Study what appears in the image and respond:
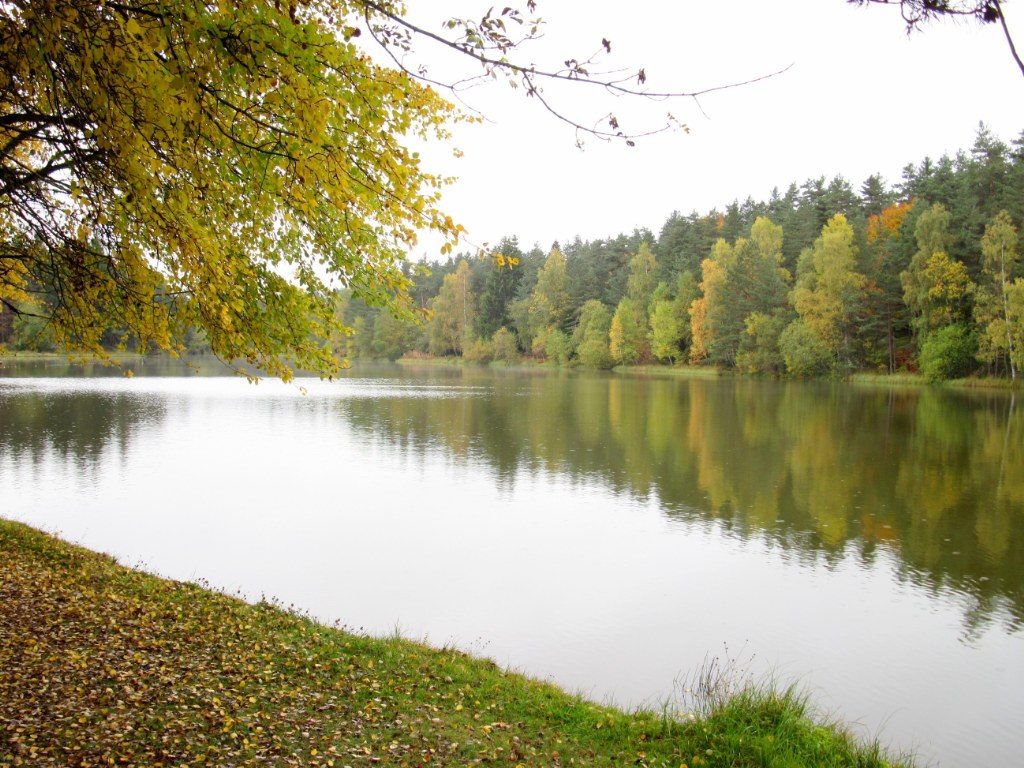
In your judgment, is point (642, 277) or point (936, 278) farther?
point (642, 277)

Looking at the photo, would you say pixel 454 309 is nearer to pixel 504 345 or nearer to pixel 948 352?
pixel 504 345

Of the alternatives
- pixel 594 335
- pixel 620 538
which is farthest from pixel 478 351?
pixel 620 538

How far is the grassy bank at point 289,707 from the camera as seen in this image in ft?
15.1

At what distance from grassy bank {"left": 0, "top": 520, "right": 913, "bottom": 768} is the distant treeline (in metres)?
34.8

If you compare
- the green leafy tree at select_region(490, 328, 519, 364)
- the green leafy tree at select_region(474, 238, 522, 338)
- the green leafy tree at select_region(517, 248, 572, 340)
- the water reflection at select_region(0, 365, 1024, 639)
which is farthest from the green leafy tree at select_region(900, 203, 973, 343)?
the green leafy tree at select_region(474, 238, 522, 338)

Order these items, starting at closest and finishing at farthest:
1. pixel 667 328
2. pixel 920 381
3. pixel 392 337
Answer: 1. pixel 920 381
2. pixel 667 328
3. pixel 392 337

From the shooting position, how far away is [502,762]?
4941mm

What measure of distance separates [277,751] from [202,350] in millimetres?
110318

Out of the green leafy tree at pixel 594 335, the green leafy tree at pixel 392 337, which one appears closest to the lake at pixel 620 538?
the green leafy tree at pixel 594 335

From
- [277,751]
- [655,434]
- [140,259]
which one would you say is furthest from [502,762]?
[655,434]

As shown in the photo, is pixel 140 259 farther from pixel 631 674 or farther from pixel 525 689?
pixel 631 674

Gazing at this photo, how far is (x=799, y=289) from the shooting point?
56281 millimetres

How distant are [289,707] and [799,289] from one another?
57.2 metres

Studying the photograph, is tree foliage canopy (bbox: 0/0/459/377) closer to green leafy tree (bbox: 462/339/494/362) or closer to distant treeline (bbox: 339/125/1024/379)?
distant treeline (bbox: 339/125/1024/379)
